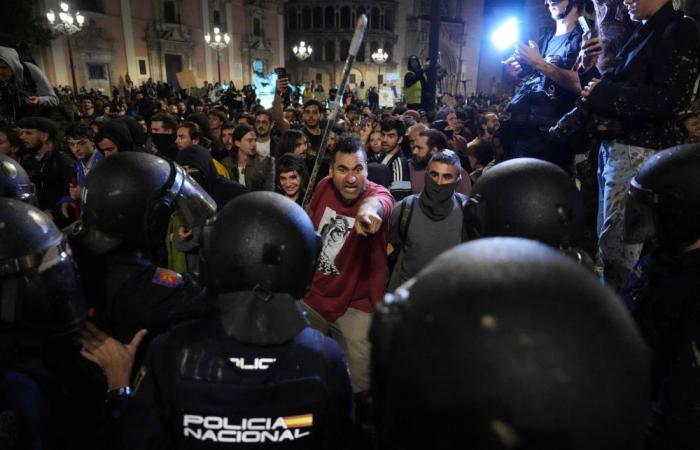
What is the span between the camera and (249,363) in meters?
1.52

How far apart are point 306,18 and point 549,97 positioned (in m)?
50.3

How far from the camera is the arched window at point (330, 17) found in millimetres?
47844

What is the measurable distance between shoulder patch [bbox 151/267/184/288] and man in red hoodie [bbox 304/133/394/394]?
1078 millimetres

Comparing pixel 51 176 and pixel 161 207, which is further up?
pixel 161 207

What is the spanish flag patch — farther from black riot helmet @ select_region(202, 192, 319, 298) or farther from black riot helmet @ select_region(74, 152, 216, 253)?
black riot helmet @ select_region(74, 152, 216, 253)

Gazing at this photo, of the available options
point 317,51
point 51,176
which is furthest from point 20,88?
point 317,51

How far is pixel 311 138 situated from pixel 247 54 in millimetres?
36104

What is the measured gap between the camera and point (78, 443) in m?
2.08

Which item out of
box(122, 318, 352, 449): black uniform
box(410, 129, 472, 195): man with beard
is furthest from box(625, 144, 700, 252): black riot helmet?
box(410, 129, 472, 195): man with beard

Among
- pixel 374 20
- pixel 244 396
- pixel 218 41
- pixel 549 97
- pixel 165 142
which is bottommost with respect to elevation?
pixel 244 396

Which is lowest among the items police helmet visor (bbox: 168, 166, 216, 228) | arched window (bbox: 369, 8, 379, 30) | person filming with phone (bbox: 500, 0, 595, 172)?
police helmet visor (bbox: 168, 166, 216, 228)

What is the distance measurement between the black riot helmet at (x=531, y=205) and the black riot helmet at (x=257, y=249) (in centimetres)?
87

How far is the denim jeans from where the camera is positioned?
282cm

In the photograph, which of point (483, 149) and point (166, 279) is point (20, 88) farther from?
point (483, 149)
